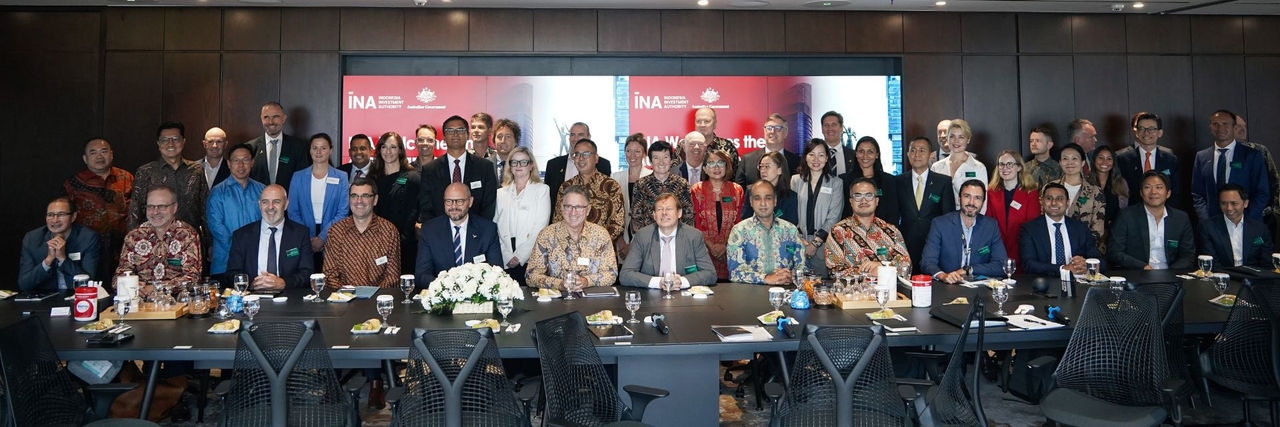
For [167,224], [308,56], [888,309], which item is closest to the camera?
[888,309]

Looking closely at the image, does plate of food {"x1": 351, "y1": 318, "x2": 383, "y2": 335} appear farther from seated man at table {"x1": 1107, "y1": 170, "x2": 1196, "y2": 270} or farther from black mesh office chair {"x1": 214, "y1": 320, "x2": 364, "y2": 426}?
seated man at table {"x1": 1107, "y1": 170, "x2": 1196, "y2": 270}

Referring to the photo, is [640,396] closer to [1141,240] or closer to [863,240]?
[863,240]

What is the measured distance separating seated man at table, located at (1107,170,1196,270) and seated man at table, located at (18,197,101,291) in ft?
22.5

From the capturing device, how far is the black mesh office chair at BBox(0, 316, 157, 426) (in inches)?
114

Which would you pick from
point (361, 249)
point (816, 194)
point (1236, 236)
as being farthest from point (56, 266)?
point (1236, 236)

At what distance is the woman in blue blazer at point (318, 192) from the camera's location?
6.13m

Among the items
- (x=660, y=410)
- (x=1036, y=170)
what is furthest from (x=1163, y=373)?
(x=1036, y=170)

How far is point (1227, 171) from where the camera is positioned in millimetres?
7391

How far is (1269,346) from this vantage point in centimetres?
373

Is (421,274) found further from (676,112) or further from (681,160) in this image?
(676,112)

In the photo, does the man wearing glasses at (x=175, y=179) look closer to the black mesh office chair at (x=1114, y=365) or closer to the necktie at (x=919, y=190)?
the necktie at (x=919, y=190)

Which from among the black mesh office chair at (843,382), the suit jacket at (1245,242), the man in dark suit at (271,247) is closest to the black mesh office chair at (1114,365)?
the black mesh office chair at (843,382)

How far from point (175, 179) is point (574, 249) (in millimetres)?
3330

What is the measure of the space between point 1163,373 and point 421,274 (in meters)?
3.88
